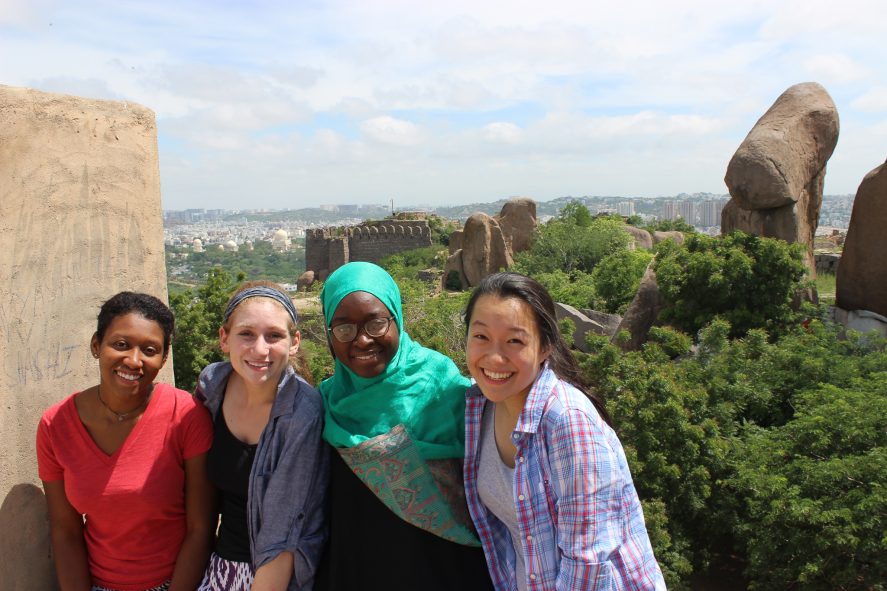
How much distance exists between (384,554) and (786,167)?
325 inches

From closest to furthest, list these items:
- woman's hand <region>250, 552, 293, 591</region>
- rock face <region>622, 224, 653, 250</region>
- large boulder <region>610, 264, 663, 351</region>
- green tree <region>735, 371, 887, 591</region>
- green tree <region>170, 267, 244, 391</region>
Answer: woman's hand <region>250, 552, 293, 591</region>, green tree <region>735, 371, 887, 591</region>, green tree <region>170, 267, 244, 391</region>, large boulder <region>610, 264, 663, 351</region>, rock face <region>622, 224, 653, 250</region>

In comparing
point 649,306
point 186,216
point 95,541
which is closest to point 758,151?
point 649,306

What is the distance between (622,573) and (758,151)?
8121 mm

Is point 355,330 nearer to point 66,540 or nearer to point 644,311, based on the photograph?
point 66,540

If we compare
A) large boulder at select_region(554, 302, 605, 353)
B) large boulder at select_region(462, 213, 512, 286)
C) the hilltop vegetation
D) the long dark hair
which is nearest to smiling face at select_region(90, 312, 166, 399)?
the long dark hair

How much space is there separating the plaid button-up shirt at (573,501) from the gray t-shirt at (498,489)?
0.16 feet

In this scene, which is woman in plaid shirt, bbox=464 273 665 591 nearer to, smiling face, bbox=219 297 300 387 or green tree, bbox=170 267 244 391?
smiling face, bbox=219 297 300 387

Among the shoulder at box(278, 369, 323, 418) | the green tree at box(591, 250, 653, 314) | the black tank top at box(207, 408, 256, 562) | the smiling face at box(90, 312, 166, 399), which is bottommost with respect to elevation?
the green tree at box(591, 250, 653, 314)

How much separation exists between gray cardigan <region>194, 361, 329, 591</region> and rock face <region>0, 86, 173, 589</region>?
28.6 inches

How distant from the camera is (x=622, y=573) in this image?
69.9 inches

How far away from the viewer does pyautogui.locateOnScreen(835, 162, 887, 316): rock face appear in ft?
27.1

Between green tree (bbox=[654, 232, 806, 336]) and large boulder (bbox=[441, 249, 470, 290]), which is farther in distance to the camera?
large boulder (bbox=[441, 249, 470, 290])

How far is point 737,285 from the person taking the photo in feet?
27.8

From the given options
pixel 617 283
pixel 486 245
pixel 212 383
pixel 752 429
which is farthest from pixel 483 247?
pixel 212 383
